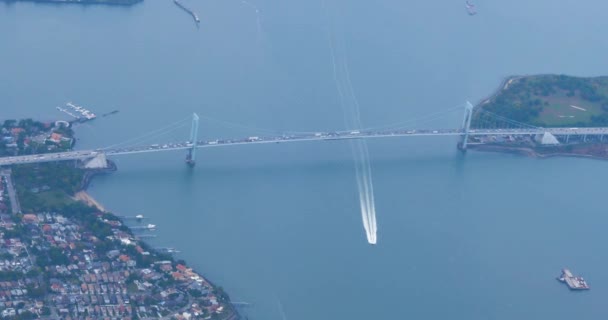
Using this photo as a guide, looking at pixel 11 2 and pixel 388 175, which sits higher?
pixel 11 2

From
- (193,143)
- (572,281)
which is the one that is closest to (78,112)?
(193,143)

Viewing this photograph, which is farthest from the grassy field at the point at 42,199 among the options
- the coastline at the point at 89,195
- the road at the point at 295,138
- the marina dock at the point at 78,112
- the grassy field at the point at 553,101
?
the grassy field at the point at 553,101

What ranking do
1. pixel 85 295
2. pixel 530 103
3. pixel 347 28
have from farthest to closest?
pixel 347 28
pixel 530 103
pixel 85 295

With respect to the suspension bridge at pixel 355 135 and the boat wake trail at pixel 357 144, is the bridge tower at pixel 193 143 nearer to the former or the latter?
the suspension bridge at pixel 355 135

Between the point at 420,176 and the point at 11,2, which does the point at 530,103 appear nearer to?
the point at 420,176

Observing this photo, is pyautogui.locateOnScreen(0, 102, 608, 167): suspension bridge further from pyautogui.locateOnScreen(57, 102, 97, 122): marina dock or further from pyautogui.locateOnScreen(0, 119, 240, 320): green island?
pyautogui.locateOnScreen(57, 102, 97, 122): marina dock

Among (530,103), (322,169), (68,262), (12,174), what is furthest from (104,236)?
(530,103)

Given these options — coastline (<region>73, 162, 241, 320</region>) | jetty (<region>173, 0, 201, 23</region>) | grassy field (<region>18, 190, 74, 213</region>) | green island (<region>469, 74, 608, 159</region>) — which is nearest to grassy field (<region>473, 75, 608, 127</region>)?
green island (<region>469, 74, 608, 159</region>)
